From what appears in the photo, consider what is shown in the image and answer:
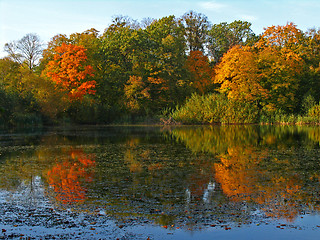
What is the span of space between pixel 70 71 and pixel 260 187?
102ft

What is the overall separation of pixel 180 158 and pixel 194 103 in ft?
82.9

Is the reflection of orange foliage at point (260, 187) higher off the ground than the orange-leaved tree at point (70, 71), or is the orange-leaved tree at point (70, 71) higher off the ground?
the orange-leaved tree at point (70, 71)

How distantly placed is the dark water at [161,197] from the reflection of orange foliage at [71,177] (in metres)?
0.02

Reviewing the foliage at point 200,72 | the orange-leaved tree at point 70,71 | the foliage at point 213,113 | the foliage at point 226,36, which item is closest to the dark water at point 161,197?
the foliage at point 213,113

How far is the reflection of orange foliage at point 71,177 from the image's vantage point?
710cm

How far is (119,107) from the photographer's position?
3984 centimetres

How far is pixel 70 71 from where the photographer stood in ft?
118

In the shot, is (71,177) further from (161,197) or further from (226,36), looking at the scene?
(226,36)

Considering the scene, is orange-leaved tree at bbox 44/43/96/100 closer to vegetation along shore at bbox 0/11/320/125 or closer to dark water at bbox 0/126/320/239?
vegetation along shore at bbox 0/11/320/125

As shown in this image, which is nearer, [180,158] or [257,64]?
[180,158]

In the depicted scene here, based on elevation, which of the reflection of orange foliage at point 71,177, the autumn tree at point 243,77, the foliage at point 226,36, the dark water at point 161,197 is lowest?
the reflection of orange foliage at point 71,177

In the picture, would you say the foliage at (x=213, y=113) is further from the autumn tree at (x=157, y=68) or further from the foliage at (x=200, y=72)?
the foliage at (x=200, y=72)

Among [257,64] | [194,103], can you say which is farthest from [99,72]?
[257,64]

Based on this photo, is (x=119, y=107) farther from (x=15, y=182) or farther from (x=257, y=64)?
(x=15, y=182)
